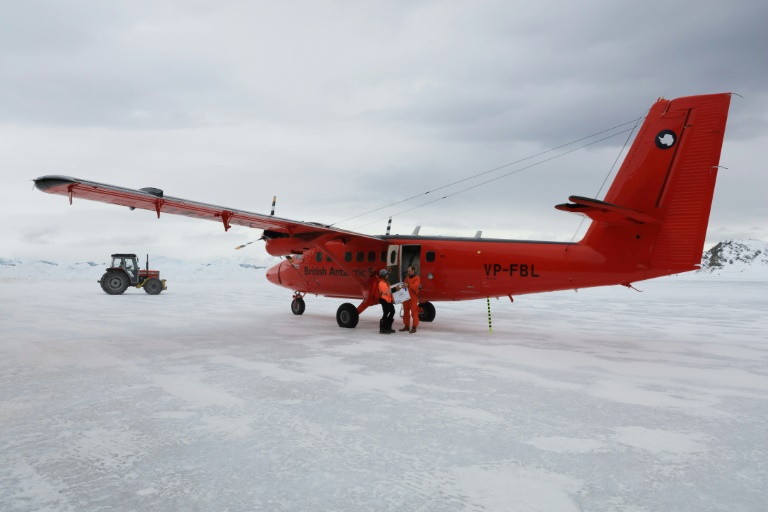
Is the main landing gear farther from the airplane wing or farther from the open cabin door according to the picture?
the airplane wing

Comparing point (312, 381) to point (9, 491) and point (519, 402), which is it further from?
point (9, 491)

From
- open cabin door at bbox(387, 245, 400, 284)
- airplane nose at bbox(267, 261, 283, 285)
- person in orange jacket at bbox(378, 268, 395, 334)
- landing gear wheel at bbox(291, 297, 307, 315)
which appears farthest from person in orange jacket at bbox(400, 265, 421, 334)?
airplane nose at bbox(267, 261, 283, 285)

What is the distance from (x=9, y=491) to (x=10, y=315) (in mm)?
16609

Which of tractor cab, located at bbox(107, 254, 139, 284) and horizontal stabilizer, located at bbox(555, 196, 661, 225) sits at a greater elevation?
horizontal stabilizer, located at bbox(555, 196, 661, 225)

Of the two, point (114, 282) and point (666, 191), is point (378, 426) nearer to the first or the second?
point (666, 191)

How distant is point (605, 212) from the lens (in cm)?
1084

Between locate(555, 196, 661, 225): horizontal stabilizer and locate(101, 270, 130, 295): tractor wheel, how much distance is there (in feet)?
88.2

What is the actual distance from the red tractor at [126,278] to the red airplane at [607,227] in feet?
58.7

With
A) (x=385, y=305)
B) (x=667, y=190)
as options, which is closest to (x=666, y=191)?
(x=667, y=190)

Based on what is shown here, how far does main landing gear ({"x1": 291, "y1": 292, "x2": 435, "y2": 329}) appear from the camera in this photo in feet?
47.6

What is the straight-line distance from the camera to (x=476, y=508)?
3.42 meters

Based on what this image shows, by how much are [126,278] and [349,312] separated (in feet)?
67.2

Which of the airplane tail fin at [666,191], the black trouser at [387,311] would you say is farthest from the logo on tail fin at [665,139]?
the black trouser at [387,311]

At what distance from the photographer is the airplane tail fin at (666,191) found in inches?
422
